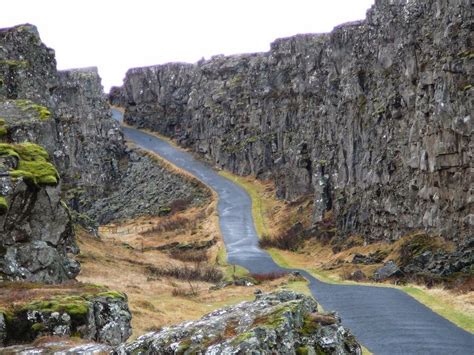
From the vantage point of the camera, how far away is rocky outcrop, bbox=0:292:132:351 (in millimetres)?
14664

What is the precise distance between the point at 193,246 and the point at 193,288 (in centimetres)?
2526

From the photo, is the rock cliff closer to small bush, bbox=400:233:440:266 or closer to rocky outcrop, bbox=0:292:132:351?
rocky outcrop, bbox=0:292:132:351

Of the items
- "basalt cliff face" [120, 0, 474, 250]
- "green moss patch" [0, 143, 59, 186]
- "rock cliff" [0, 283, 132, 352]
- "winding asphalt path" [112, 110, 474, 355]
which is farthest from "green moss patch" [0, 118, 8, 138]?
"basalt cliff face" [120, 0, 474, 250]

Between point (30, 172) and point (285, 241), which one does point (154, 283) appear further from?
point (285, 241)

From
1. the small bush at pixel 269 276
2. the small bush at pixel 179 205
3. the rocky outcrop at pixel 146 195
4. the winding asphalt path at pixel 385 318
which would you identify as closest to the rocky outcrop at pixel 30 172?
the winding asphalt path at pixel 385 318

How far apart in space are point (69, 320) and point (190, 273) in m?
28.1

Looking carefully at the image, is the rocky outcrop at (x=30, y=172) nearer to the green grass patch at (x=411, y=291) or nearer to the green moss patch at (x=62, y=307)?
the green moss patch at (x=62, y=307)

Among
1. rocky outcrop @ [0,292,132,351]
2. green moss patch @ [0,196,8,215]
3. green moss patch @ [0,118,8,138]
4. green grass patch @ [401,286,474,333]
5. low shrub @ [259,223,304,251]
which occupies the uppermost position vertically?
green moss patch @ [0,118,8,138]

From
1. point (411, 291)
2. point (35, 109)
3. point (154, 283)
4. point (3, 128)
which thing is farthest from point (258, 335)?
point (35, 109)

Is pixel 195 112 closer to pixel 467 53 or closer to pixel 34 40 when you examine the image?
pixel 34 40

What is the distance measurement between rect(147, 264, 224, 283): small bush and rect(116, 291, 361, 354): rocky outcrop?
2909cm

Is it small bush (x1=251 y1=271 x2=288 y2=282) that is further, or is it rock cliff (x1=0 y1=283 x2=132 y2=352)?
small bush (x1=251 y1=271 x2=288 y2=282)

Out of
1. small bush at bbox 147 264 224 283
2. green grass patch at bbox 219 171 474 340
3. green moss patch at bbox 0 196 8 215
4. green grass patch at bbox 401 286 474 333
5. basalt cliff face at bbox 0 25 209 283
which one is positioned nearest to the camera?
green moss patch at bbox 0 196 8 215

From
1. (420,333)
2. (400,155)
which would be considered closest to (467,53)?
(400,155)
